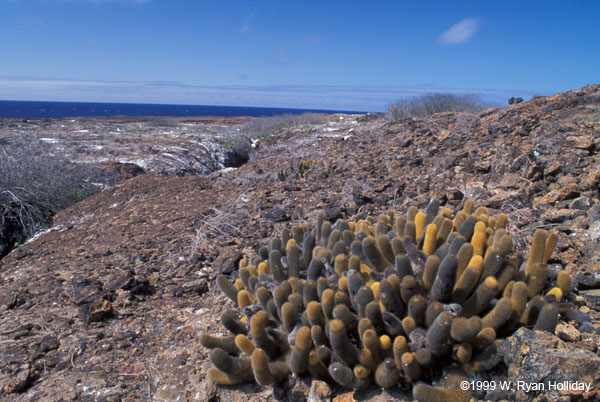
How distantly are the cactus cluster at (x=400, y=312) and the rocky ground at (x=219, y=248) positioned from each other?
15 cm

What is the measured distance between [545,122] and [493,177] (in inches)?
63.7

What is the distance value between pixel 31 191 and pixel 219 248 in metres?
5.54

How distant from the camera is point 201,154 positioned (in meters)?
14.1

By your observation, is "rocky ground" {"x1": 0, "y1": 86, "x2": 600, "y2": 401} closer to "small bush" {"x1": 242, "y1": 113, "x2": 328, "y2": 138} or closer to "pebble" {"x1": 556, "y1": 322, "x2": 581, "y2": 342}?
"pebble" {"x1": 556, "y1": 322, "x2": 581, "y2": 342}

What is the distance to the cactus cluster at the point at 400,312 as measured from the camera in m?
2.16

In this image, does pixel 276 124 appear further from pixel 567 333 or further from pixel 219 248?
pixel 567 333

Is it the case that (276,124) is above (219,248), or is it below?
above

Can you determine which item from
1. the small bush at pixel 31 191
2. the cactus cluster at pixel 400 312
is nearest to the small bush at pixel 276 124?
the small bush at pixel 31 191

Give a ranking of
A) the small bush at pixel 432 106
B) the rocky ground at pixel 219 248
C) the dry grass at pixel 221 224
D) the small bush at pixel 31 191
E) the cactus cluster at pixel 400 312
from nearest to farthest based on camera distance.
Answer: the cactus cluster at pixel 400 312 < the rocky ground at pixel 219 248 < the dry grass at pixel 221 224 < the small bush at pixel 31 191 < the small bush at pixel 432 106

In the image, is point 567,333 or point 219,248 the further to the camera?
point 219,248

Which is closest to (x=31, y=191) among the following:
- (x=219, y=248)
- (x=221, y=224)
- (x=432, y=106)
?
(x=221, y=224)

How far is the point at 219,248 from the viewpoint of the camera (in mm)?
4645

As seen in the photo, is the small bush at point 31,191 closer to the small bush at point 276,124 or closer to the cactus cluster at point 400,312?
the cactus cluster at point 400,312

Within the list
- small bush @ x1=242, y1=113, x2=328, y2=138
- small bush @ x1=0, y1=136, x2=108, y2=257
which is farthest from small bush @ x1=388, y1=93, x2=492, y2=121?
small bush @ x1=0, y1=136, x2=108, y2=257
